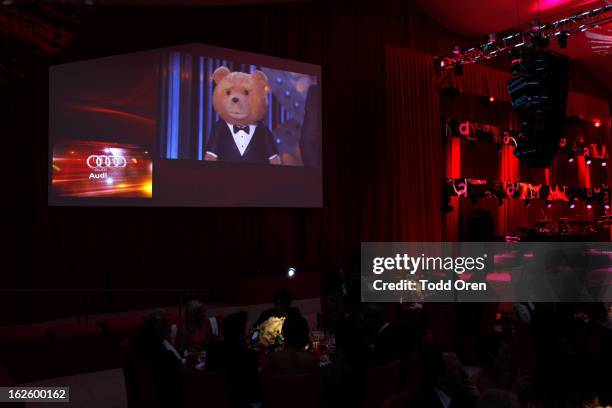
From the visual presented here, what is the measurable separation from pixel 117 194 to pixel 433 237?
23.4 feet

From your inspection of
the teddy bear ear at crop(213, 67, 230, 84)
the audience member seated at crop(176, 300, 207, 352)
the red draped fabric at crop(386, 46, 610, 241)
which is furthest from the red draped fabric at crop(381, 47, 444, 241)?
the audience member seated at crop(176, 300, 207, 352)

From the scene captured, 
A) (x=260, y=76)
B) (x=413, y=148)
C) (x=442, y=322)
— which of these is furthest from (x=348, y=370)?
(x=413, y=148)

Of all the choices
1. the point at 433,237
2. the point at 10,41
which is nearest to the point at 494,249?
the point at 433,237

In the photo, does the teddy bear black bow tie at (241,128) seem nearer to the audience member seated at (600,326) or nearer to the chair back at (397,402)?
the audience member seated at (600,326)

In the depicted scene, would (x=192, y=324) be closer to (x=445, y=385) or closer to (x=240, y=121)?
(x=445, y=385)

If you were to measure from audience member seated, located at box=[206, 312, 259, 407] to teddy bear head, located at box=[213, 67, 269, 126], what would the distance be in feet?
19.1

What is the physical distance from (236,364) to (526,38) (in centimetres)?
991

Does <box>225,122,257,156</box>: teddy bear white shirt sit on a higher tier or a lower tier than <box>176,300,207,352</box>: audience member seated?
higher

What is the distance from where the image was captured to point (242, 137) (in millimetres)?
8992

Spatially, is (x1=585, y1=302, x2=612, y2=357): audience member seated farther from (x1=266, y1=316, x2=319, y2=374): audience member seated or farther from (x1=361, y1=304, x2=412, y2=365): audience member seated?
(x1=266, y1=316, x2=319, y2=374): audience member seated

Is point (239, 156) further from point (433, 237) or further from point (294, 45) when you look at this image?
point (433, 237)

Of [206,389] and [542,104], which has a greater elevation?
[542,104]

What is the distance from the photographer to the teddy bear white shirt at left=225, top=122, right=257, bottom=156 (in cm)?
892

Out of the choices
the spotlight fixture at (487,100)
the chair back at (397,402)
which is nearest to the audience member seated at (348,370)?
the chair back at (397,402)
